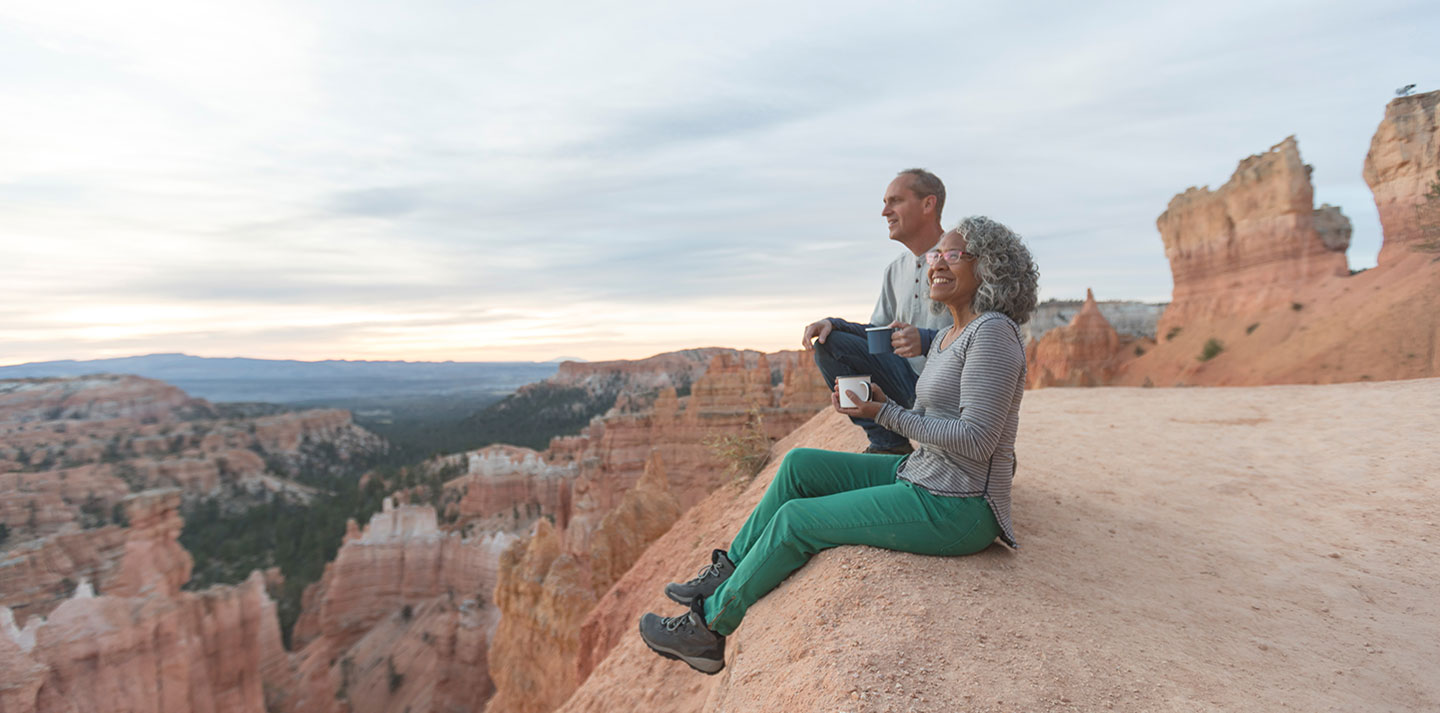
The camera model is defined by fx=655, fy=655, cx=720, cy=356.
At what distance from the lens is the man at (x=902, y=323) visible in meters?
3.45

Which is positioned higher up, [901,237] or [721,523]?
[901,237]

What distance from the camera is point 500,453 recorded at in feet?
122

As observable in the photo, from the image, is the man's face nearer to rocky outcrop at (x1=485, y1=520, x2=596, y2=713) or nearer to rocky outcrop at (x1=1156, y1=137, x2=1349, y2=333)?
rocky outcrop at (x1=485, y1=520, x2=596, y2=713)

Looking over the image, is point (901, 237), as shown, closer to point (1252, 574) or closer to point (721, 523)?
point (1252, 574)

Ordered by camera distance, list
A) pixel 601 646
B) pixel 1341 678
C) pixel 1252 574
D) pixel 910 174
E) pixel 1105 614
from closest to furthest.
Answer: pixel 1341 678 < pixel 1105 614 < pixel 1252 574 < pixel 910 174 < pixel 601 646

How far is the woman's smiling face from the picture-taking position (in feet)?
8.95

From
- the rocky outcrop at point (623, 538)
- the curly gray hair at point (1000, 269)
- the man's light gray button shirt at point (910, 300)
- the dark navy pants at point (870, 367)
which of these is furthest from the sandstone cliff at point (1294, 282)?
the curly gray hair at point (1000, 269)

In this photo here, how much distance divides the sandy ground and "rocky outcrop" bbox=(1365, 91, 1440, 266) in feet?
58.5

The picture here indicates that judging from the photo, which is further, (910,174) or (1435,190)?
(1435,190)

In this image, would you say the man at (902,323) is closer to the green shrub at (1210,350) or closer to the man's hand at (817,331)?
the man's hand at (817,331)

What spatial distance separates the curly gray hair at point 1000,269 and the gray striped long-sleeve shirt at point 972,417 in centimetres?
9

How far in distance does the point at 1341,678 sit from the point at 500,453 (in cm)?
3805

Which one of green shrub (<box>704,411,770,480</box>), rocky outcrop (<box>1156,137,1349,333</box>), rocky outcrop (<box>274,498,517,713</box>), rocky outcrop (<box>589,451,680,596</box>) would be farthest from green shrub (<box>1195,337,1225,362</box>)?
rocky outcrop (<box>274,498,517,713</box>)

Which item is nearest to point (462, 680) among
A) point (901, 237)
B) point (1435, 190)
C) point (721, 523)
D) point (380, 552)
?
point (380, 552)
